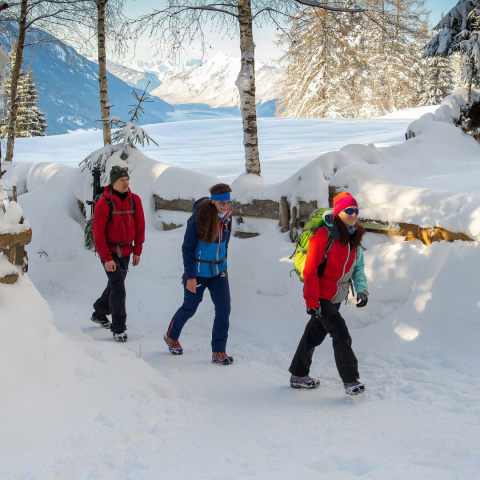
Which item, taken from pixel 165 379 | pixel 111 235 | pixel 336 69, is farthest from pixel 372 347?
pixel 336 69

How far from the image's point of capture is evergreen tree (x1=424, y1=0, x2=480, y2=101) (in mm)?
14719

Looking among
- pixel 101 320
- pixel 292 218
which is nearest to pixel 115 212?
pixel 101 320

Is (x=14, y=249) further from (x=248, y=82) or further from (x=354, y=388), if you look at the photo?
(x=248, y=82)

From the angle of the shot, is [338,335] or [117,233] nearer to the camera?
[338,335]

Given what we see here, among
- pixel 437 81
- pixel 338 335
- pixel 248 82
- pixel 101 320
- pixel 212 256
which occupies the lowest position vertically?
pixel 101 320

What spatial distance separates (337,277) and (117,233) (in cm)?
260

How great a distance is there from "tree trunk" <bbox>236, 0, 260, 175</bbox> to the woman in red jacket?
4350mm

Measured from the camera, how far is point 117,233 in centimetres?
544

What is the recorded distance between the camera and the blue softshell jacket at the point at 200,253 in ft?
15.7

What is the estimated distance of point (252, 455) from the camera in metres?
3.03

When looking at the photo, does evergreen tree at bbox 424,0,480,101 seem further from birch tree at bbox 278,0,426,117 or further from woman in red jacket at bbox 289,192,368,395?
woman in red jacket at bbox 289,192,368,395

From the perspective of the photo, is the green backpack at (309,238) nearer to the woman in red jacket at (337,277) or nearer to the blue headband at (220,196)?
the woman in red jacket at (337,277)

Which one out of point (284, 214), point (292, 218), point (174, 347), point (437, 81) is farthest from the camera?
point (437, 81)

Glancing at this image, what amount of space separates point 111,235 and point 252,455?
3.14 metres
